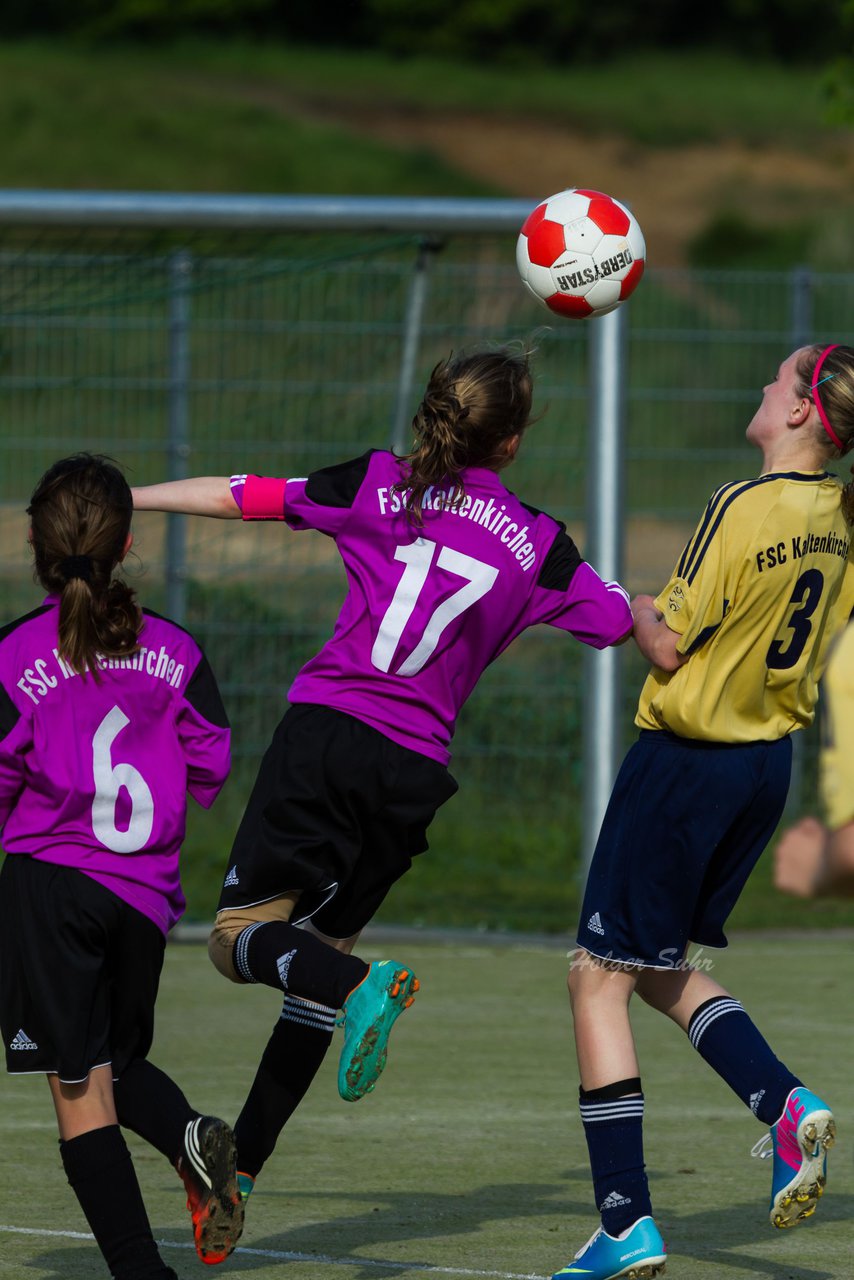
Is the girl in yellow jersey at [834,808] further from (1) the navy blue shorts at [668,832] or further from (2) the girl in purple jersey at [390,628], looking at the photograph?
(2) the girl in purple jersey at [390,628]

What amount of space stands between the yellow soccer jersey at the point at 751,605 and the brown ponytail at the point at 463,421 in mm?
475

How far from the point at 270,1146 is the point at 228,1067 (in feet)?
6.49

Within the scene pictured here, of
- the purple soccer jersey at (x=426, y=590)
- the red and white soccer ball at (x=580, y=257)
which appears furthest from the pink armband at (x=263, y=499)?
the red and white soccer ball at (x=580, y=257)

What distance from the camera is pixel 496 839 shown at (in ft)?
33.1

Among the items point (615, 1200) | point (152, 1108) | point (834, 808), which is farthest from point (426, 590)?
point (834, 808)

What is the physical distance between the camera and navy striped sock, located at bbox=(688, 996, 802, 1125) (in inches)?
170

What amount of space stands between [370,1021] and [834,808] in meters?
1.41


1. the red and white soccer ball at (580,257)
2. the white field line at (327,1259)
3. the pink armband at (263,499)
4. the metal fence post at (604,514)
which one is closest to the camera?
the white field line at (327,1259)

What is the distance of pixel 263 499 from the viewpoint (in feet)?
14.7

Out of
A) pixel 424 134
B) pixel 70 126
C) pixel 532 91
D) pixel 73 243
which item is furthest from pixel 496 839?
pixel 532 91

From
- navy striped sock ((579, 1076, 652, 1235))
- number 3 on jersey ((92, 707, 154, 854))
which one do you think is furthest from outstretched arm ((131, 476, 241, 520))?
navy striped sock ((579, 1076, 652, 1235))

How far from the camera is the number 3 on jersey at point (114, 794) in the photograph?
13.0 ft

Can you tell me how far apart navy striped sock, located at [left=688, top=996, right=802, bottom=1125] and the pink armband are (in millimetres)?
1415

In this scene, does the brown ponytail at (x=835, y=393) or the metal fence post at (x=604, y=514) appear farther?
the metal fence post at (x=604, y=514)
